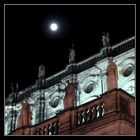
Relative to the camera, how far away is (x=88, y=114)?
10844 millimetres

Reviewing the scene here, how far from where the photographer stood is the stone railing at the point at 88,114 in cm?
1070

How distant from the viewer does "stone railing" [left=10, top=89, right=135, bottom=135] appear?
35.1ft

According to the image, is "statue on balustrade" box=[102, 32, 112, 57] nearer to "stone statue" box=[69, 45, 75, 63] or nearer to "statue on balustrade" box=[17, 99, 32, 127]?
"stone statue" box=[69, 45, 75, 63]

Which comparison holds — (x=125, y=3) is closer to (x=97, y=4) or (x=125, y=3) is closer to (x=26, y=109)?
(x=97, y=4)

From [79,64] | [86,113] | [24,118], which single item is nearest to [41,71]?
[24,118]

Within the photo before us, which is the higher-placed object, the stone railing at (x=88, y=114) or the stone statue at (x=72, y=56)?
the stone statue at (x=72, y=56)

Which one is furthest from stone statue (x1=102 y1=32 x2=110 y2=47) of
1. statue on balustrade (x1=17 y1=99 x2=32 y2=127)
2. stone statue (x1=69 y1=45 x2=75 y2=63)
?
statue on balustrade (x1=17 y1=99 x2=32 y2=127)

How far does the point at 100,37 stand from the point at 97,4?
1580 mm

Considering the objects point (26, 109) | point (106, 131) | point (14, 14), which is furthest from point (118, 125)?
point (14, 14)

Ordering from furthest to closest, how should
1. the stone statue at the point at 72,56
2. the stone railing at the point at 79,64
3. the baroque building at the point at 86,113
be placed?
1. the stone statue at the point at 72,56
2. the stone railing at the point at 79,64
3. the baroque building at the point at 86,113

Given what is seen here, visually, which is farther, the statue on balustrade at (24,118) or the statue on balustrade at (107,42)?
the statue on balustrade at (107,42)

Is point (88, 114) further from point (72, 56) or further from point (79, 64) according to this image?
point (79, 64)

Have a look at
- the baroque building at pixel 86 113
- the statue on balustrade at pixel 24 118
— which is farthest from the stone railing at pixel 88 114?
the statue on balustrade at pixel 24 118

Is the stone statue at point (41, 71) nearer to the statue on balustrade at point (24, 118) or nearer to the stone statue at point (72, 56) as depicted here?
the stone statue at point (72, 56)
